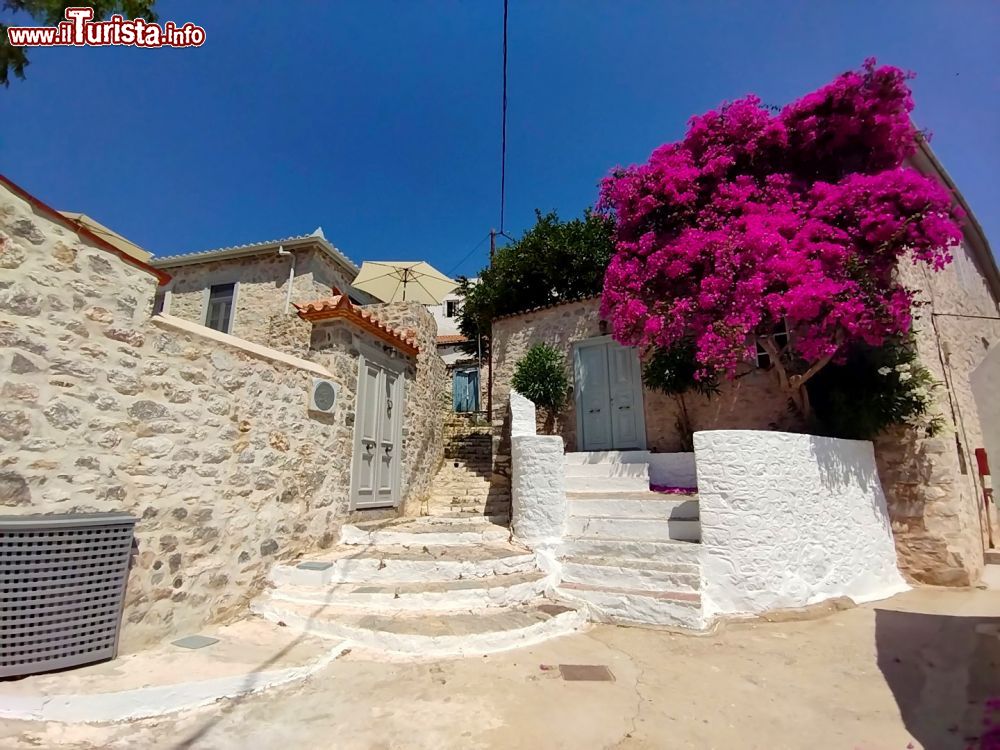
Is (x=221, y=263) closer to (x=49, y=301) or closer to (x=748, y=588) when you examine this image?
(x=49, y=301)

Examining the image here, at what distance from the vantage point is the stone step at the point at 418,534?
6.09 metres

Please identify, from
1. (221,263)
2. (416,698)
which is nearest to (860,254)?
(416,698)

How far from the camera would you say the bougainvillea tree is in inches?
244

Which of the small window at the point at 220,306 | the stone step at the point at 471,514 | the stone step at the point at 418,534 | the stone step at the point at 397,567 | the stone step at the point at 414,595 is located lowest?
the stone step at the point at 414,595

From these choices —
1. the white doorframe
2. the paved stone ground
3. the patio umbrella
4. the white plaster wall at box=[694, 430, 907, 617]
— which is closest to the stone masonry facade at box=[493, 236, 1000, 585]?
the white plaster wall at box=[694, 430, 907, 617]

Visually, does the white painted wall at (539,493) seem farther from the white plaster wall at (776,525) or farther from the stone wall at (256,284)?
the stone wall at (256,284)

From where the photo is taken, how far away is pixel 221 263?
12.1m

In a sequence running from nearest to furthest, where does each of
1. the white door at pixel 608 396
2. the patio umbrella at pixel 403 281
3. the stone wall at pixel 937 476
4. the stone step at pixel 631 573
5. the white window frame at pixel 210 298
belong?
the stone step at pixel 631 573
the stone wall at pixel 937 476
the white door at pixel 608 396
the patio umbrella at pixel 403 281
the white window frame at pixel 210 298

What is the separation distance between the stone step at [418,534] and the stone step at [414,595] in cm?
100

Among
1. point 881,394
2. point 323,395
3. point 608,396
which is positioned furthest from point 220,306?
point 881,394

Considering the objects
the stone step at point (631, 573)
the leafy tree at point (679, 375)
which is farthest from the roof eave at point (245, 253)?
the stone step at point (631, 573)

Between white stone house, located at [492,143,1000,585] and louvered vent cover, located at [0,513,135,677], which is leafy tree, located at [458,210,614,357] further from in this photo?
louvered vent cover, located at [0,513,135,677]

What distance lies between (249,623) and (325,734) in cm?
218

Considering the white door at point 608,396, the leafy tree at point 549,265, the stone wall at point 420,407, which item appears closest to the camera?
the stone wall at point 420,407
